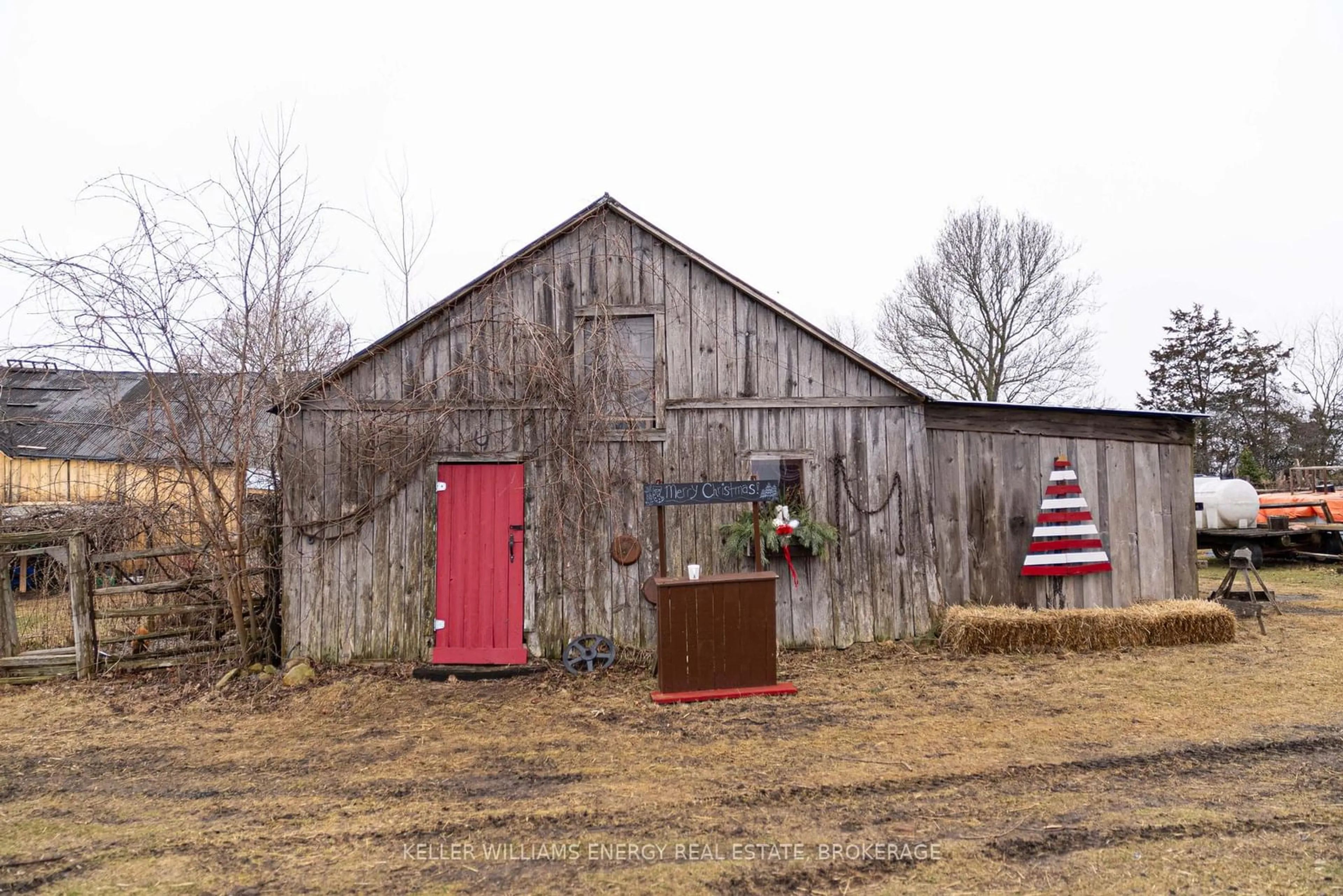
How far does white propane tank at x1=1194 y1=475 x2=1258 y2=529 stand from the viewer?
53.4 ft

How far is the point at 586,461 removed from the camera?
26.9 feet

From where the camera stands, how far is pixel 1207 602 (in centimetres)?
882

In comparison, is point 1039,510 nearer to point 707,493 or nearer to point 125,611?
point 707,493

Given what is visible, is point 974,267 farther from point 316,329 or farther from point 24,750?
point 24,750

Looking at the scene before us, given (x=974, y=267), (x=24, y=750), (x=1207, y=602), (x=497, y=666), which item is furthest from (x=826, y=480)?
(x=974, y=267)

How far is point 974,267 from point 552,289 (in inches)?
797

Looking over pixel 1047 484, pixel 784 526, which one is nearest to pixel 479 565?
pixel 784 526

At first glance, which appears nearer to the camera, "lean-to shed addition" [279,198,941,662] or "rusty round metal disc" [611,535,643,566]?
"lean-to shed addition" [279,198,941,662]

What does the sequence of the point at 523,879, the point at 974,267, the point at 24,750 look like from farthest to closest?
the point at 974,267
the point at 24,750
the point at 523,879

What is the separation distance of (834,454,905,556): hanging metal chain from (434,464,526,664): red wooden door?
3407mm

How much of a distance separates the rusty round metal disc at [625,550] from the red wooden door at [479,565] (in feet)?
3.19

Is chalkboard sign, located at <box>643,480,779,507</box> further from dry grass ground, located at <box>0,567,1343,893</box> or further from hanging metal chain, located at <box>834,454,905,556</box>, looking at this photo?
dry grass ground, located at <box>0,567,1343,893</box>

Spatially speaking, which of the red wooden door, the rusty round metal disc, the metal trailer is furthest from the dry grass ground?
the metal trailer

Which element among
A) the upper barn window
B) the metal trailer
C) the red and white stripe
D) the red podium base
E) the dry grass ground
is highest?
the upper barn window
